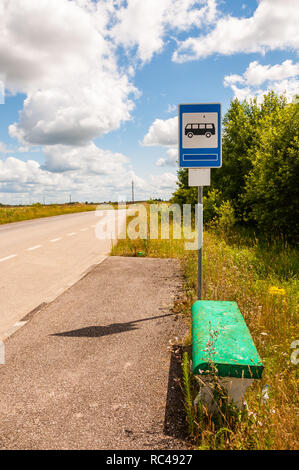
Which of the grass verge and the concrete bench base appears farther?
the concrete bench base

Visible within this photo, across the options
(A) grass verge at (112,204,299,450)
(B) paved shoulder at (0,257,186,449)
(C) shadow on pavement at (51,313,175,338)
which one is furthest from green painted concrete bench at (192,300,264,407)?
(C) shadow on pavement at (51,313,175,338)

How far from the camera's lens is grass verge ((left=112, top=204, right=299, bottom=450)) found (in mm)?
2293

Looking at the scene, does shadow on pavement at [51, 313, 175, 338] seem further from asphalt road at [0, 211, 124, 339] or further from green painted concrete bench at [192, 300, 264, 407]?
green painted concrete bench at [192, 300, 264, 407]

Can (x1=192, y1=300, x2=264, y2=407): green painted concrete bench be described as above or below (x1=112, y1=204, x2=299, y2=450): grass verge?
above

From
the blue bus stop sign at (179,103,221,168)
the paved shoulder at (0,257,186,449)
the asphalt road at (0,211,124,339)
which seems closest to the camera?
the paved shoulder at (0,257,186,449)

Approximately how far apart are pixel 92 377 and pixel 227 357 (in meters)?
1.50

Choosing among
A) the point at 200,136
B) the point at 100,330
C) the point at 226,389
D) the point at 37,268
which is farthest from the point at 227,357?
the point at 37,268

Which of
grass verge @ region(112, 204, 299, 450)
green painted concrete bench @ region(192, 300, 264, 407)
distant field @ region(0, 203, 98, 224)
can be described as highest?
distant field @ region(0, 203, 98, 224)

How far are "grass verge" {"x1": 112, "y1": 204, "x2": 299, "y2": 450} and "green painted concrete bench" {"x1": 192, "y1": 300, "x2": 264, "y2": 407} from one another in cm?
19

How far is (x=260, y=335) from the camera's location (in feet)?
12.9

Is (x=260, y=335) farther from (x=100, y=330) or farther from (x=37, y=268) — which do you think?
(x=37, y=268)
